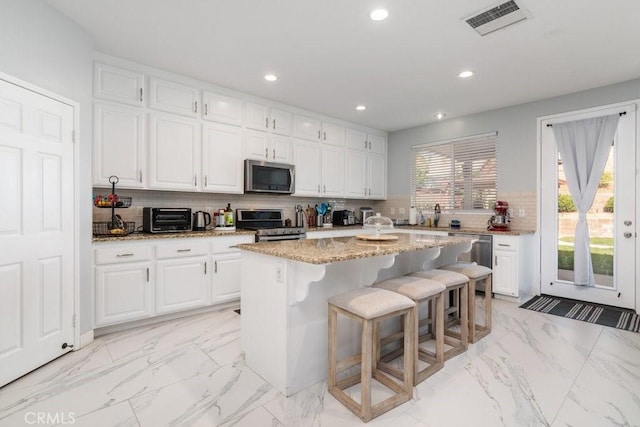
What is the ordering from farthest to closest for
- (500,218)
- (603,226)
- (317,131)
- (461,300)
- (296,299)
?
(317,131)
(500,218)
(603,226)
(461,300)
(296,299)

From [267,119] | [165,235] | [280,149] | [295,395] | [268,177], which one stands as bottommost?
[295,395]

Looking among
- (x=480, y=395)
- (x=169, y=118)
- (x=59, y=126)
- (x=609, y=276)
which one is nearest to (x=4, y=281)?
(x=59, y=126)

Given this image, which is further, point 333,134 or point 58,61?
point 333,134

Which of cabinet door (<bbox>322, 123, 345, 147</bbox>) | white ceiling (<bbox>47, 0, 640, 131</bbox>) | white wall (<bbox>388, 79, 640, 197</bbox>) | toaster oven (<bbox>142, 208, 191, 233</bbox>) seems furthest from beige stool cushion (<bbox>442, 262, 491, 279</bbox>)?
cabinet door (<bbox>322, 123, 345, 147</bbox>)

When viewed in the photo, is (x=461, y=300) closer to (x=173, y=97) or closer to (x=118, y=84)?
(x=173, y=97)

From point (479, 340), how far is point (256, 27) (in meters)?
3.22

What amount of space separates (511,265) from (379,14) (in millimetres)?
3237

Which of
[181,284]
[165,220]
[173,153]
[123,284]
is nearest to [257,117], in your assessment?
[173,153]

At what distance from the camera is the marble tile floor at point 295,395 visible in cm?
172

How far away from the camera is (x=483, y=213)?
4.70m

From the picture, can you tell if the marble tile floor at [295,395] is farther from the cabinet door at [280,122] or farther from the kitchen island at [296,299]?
the cabinet door at [280,122]

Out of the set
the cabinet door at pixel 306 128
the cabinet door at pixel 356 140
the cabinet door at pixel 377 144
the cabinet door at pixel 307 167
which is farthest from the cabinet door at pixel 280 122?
the cabinet door at pixel 377 144

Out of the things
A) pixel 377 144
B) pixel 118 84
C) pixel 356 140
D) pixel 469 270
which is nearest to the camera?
pixel 469 270

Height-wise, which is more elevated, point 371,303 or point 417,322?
point 371,303
